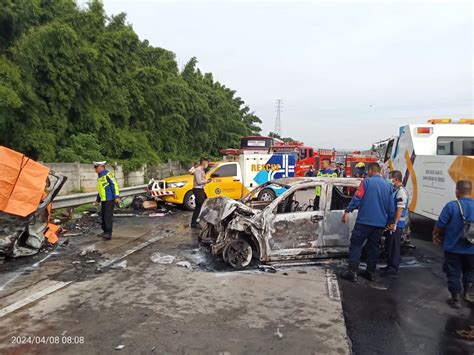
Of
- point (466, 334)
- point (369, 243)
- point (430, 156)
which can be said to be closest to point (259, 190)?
point (369, 243)

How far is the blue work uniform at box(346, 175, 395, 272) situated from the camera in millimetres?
6016

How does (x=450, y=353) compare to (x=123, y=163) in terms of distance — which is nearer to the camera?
(x=450, y=353)

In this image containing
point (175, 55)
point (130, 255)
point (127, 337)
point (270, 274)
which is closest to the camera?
point (127, 337)

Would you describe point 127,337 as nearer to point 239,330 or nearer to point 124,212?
point 239,330

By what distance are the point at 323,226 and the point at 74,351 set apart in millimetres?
4325

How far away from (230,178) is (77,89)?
7782mm

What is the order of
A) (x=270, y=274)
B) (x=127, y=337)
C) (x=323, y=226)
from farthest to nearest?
(x=323, y=226), (x=270, y=274), (x=127, y=337)

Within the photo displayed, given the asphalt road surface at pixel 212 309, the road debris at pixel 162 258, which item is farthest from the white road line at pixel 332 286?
the road debris at pixel 162 258

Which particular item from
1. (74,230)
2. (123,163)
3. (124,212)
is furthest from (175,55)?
(74,230)

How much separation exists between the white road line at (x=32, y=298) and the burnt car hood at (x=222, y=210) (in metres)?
2.43

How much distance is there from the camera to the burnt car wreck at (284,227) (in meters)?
6.63

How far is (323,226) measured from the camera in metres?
6.88

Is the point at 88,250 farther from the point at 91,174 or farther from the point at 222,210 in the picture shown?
the point at 91,174

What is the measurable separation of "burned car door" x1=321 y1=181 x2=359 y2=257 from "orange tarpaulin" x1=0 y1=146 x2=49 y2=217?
4.88 m
